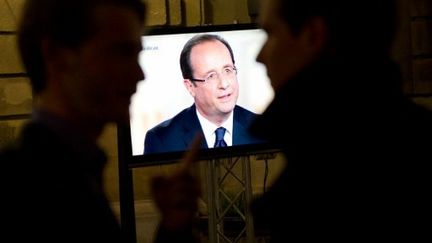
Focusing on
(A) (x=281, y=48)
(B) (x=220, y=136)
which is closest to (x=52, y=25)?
(A) (x=281, y=48)

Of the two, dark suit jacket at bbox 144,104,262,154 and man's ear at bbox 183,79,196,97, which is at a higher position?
man's ear at bbox 183,79,196,97

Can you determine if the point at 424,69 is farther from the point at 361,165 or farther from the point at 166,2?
the point at 361,165

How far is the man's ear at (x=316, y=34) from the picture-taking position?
1.31 metres

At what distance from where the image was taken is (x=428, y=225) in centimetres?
125

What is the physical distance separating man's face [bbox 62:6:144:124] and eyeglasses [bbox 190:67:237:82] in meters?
2.54

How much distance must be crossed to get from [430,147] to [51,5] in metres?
0.63

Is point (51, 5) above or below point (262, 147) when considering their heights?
above

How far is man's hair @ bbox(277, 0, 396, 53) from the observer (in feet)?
4.22

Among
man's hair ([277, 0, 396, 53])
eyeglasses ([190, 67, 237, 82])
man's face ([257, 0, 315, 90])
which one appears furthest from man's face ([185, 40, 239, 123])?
man's hair ([277, 0, 396, 53])

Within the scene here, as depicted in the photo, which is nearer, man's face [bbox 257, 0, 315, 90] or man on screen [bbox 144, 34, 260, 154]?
man's face [bbox 257, 0, 315, 90]

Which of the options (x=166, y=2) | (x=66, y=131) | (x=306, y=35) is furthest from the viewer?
(x=166, y=2)

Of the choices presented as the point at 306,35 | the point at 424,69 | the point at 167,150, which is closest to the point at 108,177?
the point at 167,150

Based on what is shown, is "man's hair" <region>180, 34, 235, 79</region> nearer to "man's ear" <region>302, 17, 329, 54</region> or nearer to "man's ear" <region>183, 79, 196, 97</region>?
"man's ear" <region>183, 79, 196, 97</region>

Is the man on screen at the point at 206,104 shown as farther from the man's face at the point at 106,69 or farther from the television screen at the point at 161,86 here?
the man's face at the point at 106,69
